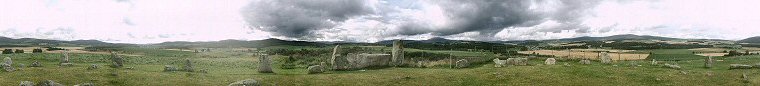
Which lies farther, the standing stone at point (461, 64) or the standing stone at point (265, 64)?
the standing stone at point (461, 64)

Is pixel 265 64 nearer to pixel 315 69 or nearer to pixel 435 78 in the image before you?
pixel 315 69

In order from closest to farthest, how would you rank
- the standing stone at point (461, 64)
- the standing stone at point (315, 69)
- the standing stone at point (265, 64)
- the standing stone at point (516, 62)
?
the standing stone at point (315, 69) → the standing stone at point (265, 64) → the standing stone at point (461, 64) → the standing stone at point (516, 62)

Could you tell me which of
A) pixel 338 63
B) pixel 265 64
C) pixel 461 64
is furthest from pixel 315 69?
pixel 461 64

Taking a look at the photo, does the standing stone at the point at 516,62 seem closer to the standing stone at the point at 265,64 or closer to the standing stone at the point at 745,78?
the standing stone at the point at 745,78

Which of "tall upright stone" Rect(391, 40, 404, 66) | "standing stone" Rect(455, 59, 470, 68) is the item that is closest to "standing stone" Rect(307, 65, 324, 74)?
"tall upright stone" Rect(391, 40, 404, 66)

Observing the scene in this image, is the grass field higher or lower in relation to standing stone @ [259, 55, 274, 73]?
lower

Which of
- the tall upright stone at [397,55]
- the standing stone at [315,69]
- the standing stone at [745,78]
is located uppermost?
the tall upright stone at [397,55]

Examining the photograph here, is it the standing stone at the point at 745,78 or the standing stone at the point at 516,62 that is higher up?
the standing stone at the point at 516,62

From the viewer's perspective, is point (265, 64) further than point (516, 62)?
No

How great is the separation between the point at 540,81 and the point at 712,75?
41.6 feet

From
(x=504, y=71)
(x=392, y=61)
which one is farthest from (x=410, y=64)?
(x=504, y=71)

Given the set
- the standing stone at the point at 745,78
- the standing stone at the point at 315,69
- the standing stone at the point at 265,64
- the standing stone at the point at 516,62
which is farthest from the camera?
the standing stone at the point at 516,62

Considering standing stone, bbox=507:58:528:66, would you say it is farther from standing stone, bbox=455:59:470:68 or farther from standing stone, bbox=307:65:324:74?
standing stone, bbox=307:65:324:74

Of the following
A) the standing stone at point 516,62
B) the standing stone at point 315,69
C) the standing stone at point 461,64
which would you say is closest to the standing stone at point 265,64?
the standing stone at point 315,69
